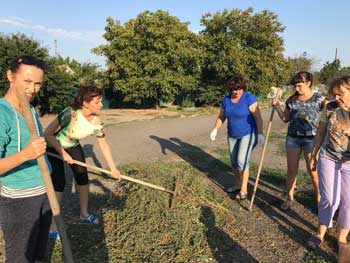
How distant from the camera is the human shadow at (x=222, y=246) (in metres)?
3.34

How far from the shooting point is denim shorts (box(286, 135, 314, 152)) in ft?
13.8

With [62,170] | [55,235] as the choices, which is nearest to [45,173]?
[62,170]

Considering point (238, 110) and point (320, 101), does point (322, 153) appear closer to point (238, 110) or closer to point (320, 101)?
point (320, 101)

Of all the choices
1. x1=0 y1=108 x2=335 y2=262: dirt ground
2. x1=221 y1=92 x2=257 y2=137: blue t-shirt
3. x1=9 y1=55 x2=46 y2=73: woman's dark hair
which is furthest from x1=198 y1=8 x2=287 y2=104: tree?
x1=9 y1=55 x2=46 y2=73: woman's dark hair

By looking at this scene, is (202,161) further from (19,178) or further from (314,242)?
(19,178)

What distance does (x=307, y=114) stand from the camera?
163 inches

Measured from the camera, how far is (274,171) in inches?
246

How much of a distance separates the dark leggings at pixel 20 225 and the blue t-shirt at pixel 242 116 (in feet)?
10.3

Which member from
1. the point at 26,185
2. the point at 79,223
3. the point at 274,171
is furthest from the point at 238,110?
the point at 26,185

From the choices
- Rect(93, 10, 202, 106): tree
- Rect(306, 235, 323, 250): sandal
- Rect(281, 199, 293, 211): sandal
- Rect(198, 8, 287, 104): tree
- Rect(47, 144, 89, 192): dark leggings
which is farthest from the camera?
Rect(198, 8, 287, 104): tree

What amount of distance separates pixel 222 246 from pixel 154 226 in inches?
30.3

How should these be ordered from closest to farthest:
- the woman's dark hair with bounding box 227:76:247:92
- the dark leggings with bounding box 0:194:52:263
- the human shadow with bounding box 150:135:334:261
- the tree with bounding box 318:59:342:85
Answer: the dark leggings with bounding box 0:194:52:263 → the human shadow with bounding box 150:135:334:261 → the woman's dark hair with bounding box 227:76:247:92 → the tree with bounding box 318:59:342:85

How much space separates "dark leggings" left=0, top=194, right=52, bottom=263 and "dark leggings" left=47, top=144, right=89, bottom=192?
4.56ft

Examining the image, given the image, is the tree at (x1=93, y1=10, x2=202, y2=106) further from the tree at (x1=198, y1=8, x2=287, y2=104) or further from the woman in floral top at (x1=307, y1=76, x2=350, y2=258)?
the woman in floral top at (x1=307, y1=76, x2=350, y2=258)
